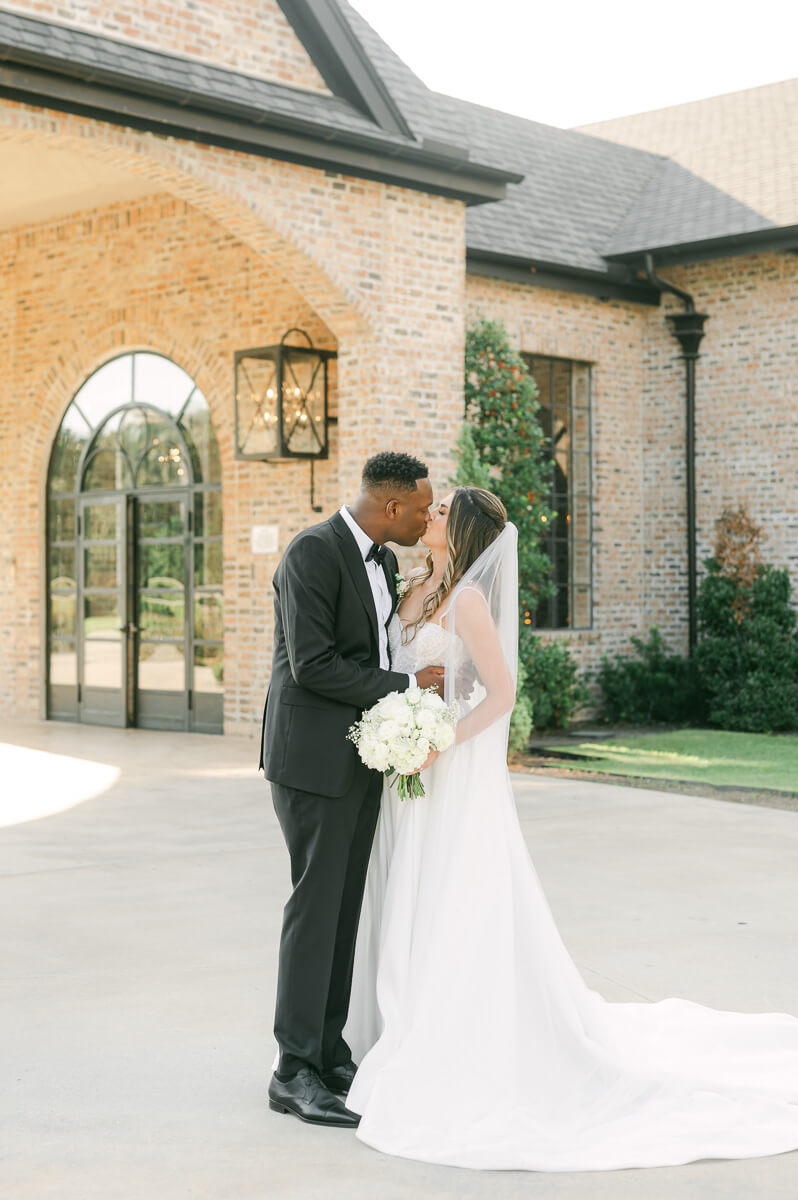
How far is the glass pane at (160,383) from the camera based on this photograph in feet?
43.8

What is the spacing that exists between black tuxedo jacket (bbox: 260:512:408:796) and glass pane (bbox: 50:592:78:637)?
10914 millimetres

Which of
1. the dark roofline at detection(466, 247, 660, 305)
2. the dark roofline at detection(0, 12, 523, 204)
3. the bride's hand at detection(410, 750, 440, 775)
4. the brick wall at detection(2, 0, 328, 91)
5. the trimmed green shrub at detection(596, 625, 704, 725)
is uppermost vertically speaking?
the brick wall at detection(2, 0, 328, 91)

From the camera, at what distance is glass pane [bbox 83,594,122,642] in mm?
14031

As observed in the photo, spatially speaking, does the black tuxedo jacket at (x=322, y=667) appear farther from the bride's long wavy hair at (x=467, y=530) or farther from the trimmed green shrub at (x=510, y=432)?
the trimmed green shrub at (x=510, y=432)

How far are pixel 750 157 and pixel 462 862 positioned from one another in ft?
42.7

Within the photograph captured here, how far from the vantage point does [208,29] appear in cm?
1014

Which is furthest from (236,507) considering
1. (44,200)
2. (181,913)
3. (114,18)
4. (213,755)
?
(181,913)

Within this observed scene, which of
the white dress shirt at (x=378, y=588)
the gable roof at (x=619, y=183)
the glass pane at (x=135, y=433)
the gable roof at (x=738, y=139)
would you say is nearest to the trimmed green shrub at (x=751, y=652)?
the gable roof at (x=619, y=183)

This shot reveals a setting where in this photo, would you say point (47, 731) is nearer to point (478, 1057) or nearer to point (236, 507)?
point (236, 507)

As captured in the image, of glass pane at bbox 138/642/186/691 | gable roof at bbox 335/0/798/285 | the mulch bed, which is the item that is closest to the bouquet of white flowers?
the mulch bed

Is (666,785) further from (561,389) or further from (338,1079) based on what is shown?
(338,1079)

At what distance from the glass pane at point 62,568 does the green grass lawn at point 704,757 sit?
5.74 m

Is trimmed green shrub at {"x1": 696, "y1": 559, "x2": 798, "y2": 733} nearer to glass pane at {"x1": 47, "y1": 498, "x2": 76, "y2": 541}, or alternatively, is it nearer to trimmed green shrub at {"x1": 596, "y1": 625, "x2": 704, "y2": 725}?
trimmed green shrub at {"x1": 596, "y1": 625, "x2": 704, "y2": 725}

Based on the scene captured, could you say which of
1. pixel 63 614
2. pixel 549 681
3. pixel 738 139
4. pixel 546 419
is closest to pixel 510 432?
pixel 549 681
